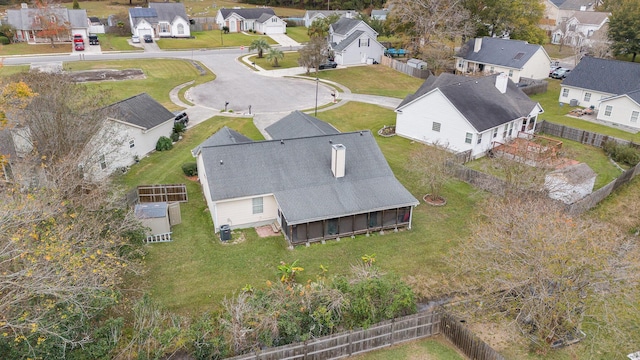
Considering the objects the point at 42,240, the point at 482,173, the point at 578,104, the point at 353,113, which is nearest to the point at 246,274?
the point at 42,240

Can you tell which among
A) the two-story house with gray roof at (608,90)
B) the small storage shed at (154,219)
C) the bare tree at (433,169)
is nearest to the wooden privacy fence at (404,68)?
the two-story house with gray roof at (608,90)

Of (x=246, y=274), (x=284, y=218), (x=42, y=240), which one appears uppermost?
(x=42, y=240)

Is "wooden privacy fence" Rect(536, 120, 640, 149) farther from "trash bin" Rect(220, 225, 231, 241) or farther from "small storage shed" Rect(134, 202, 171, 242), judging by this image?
"small storage shed" Rect(134, 202, 171, 242)

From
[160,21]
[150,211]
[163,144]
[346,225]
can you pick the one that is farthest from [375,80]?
[160,21]

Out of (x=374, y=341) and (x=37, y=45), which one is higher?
(x=37, y=45)

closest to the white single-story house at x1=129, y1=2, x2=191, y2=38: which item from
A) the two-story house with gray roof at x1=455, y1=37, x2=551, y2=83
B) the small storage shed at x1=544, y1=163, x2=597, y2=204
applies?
the two-story house with gray roof at x1=455, y1=37, x2=551, y2=83

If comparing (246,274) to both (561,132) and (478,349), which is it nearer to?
(478,349)

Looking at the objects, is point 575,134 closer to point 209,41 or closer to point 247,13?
point 209,41
